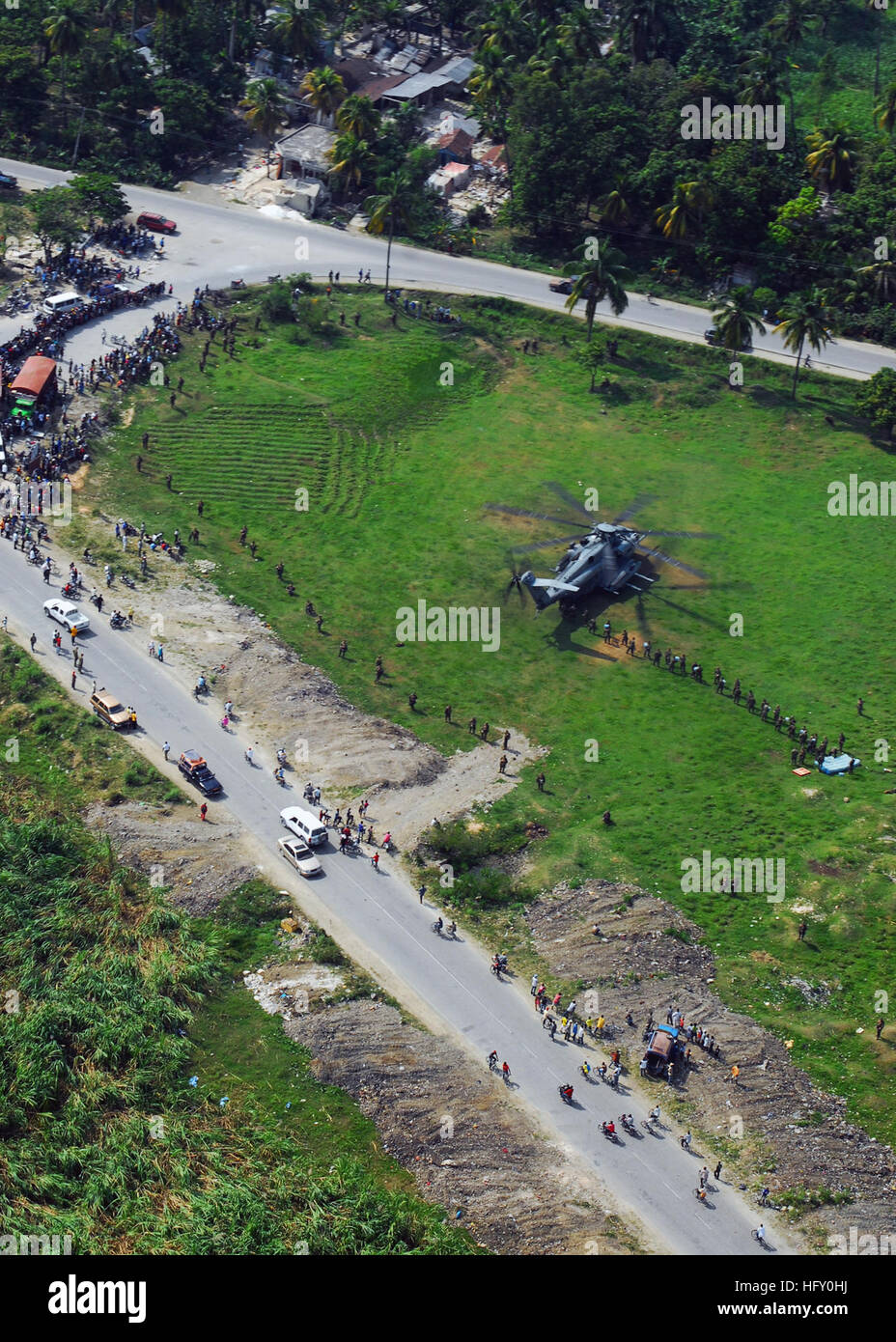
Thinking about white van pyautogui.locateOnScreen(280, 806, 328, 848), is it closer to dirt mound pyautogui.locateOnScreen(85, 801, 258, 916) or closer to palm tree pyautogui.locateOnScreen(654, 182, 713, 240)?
dirt mound pyautogui.locateOnScreen(85, 801, 258, 916)

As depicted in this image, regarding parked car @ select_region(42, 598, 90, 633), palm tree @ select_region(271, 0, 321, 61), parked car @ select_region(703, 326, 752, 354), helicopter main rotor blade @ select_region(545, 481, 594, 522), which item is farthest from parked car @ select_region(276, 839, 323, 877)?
palm tree @ select_region(271, 0, 321, 61)

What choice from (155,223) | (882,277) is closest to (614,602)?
(882,277)

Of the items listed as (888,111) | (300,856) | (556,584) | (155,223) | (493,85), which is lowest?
(300,856)

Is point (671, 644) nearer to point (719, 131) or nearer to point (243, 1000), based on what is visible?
point (243, 1000)

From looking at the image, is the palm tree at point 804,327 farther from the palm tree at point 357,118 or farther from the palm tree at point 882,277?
the palm tree at point 357,118

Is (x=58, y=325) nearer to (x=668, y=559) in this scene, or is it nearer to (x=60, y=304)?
(x=60, y=304)

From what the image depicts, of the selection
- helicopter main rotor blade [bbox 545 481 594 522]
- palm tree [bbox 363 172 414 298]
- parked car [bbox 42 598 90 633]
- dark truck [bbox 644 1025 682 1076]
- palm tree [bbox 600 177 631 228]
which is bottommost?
dark truck [bbox 644 1025 682 1076]

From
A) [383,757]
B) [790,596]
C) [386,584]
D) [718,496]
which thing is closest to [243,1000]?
[383,757]
